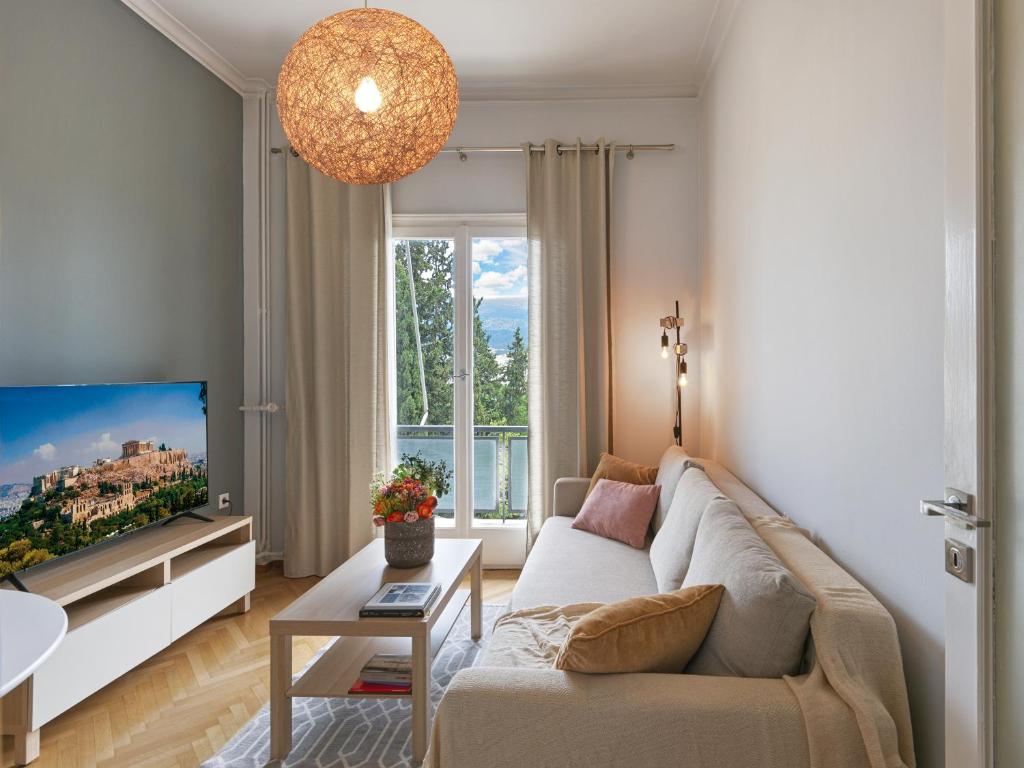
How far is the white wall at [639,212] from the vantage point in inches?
161

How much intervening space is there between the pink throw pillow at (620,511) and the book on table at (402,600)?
3.49 ft

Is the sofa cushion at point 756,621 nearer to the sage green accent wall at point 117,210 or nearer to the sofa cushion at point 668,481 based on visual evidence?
the sofa cushion at point 668,481

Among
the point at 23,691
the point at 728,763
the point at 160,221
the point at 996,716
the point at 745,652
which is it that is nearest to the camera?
the point at 996,716

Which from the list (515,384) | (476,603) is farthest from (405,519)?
(515,384)

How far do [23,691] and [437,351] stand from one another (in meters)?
2.66

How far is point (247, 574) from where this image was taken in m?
3.41

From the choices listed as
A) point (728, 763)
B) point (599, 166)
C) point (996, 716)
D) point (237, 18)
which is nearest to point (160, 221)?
point (237, 18)

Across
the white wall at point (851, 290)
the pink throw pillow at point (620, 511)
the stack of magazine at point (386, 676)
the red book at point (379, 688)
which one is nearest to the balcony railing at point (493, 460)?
the pink throw pillow at point (620, 511)

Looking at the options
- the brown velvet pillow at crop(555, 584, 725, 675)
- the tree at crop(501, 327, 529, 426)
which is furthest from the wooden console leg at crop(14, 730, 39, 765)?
the tree at crop(501, 327, 529, 426)

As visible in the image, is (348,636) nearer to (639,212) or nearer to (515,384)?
(515,384)

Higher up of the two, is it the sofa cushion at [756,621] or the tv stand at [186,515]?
the sofa cushion at [756,621]

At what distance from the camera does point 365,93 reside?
2.14m

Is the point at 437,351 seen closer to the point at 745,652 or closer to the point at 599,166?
the point at 599,166

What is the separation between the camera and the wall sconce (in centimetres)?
377
